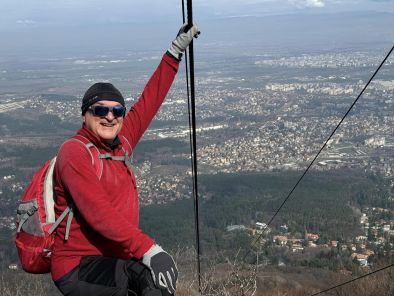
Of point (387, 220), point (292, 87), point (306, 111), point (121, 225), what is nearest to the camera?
point (121, 225)

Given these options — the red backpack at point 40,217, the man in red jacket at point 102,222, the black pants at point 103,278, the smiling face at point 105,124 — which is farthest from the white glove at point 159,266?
the smiling face at point 105,124

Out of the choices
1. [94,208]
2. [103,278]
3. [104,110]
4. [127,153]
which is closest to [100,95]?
[104,110]

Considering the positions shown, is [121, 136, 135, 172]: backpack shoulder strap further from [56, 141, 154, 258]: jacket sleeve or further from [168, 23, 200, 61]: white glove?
[168, 23, 200, 61]: white glove

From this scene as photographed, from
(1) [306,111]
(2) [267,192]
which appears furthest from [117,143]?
(1) [306,111]

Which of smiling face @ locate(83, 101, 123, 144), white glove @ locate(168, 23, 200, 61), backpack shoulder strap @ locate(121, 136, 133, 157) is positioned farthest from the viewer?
white glove @ locate(168, 23, 200, 61)

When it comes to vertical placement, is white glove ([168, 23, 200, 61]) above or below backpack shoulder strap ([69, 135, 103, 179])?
above

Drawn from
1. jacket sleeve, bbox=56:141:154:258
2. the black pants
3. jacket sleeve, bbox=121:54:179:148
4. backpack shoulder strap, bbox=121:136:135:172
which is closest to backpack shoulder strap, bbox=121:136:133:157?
backpack shoulder strap, bbox=121:136:135:172

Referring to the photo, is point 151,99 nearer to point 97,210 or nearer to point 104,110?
point 104,110

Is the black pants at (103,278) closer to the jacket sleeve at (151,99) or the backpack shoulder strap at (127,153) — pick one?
the backpack shoulder strap at (127,153)

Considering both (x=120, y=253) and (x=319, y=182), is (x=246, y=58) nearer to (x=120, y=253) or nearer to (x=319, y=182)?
(x=319, y=182)
